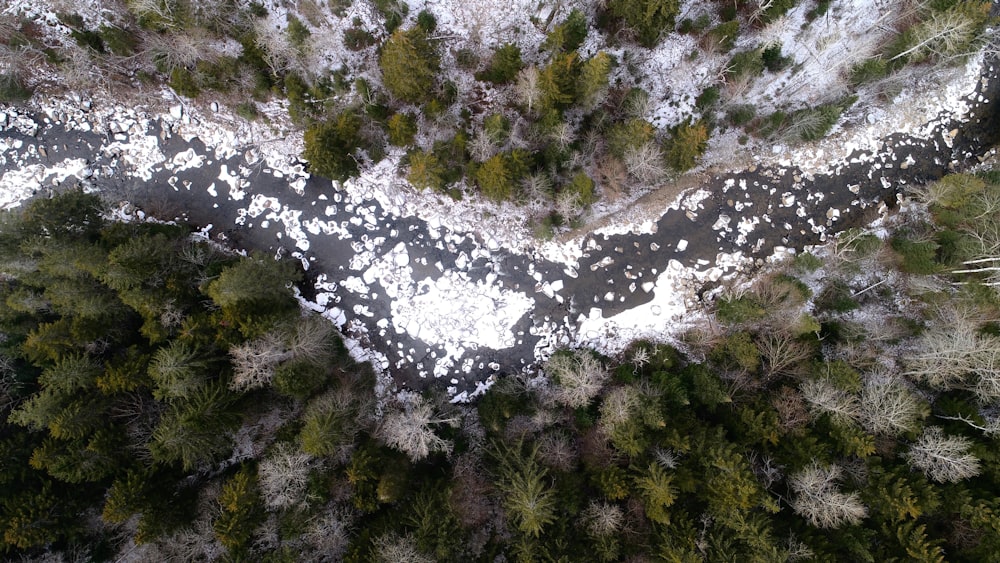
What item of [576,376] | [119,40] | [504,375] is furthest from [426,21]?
[576,376]

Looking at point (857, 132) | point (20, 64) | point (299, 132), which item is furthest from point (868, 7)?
point (20, 64)

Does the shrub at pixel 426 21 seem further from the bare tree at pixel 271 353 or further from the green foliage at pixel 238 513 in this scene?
the green foliage at pixel 238 513

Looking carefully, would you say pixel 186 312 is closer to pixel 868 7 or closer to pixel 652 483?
pixel 652 483

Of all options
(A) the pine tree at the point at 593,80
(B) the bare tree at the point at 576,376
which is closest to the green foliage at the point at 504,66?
(A) the pine tree at the point at 593,80

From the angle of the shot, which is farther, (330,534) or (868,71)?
(868,71)

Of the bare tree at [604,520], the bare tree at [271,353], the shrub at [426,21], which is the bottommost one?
the bare tree at [604,520]

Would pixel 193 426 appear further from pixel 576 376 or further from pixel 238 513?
pixel 576 376
